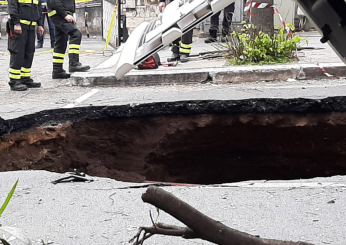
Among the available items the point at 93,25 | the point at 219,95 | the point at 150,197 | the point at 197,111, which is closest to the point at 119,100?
the point at 219,95

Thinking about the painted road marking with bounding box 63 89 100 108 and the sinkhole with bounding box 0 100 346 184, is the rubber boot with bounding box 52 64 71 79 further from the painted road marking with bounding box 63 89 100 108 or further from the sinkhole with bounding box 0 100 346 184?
A: the sinkhole with bounding box 0 100 346 184

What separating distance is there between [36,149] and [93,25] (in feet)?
65.4

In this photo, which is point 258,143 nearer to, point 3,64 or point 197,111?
point 197,111

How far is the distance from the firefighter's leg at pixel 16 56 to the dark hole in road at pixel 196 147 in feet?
10.6

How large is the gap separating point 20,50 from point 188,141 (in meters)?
3.63

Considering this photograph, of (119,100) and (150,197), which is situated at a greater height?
(150,197)

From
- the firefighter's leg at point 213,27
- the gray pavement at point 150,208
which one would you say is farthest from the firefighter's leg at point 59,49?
the gray pavement at point 150,208

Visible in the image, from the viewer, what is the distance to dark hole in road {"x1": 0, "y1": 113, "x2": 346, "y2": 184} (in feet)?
15.3

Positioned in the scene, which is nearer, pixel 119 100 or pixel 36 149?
pixel 36 149

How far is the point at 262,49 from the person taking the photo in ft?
27.2

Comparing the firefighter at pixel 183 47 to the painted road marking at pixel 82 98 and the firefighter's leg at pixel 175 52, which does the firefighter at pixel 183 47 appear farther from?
the painted road marking at pixel 82 98

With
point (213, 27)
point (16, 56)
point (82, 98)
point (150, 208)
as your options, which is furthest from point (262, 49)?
point (150, 208)

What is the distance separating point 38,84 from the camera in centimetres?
788

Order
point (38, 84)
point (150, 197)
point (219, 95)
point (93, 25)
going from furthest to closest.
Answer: point (93, 25)
point (38, 84)
point (219, 95)
point (150, 197)
